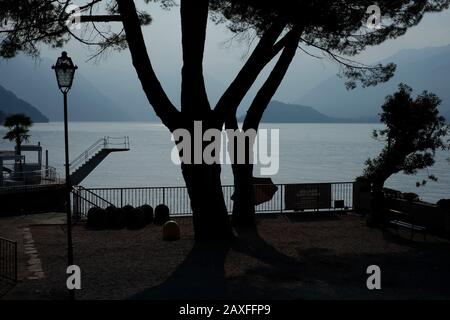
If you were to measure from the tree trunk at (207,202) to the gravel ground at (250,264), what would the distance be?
519 mm

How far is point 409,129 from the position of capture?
19156 millimetres

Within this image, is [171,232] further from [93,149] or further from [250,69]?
[93,149]

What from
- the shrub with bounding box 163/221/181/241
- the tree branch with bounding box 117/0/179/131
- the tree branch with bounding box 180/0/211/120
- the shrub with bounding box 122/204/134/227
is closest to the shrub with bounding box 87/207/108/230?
the shrub with bounding box 122/204/134/227

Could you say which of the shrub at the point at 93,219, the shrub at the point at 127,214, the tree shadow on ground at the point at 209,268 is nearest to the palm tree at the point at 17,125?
the shrub at the point at 93,219

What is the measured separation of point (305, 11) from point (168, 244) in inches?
287

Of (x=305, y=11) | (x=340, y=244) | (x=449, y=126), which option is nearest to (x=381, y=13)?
(x=305, y=11)

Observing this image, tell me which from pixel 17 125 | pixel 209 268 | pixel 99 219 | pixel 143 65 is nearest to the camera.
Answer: pixel 209 268

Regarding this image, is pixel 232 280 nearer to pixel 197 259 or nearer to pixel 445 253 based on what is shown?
pixel 197 259

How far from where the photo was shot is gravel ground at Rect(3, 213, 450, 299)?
9.80 metres

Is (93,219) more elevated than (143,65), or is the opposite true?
(143,65)

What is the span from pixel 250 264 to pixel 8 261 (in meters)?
5.43

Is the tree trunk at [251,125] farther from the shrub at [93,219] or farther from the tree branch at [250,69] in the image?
the shrub at [93,219]

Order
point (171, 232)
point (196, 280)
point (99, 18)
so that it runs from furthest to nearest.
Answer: point (171, 232) → point (99, 18) → point (196, 280)

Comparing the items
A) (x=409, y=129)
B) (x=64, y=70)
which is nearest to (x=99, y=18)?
(x=64, y=70)
